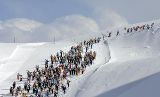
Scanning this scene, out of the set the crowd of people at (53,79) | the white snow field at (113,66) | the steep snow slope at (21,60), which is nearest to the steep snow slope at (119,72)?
the white snow field at (113,66)

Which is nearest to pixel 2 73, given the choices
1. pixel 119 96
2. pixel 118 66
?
pixel 118 66

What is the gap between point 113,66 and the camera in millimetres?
50000

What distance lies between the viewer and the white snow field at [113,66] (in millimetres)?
41125

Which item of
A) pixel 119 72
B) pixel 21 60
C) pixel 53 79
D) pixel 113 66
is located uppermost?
pixel 113 66

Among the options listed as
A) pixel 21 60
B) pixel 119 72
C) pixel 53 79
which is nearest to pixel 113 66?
pixel 119 72

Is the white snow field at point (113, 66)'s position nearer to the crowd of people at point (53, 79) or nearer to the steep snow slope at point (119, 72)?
the steep snow slope at point (119, 72)

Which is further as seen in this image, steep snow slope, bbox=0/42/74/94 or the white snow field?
steep snow slope, bbox=0/42/74/94

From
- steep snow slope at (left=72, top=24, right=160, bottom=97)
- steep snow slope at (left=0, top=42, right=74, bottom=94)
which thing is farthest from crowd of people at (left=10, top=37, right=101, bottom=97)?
steep snow slope at (left=0, top=42, right=74, bottom=94)

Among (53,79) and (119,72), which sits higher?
(119,72)

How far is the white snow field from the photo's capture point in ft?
135

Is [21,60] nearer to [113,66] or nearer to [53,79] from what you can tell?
[113,66]

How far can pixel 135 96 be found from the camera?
37562mm

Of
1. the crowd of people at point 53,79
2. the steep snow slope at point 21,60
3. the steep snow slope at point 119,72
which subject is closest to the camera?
the steep snow slope at point 119,72

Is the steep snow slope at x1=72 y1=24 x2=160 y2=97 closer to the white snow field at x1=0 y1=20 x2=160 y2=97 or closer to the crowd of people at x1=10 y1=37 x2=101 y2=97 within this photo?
the white snow field at x1=0 y1=20 x2=160 y2=97
